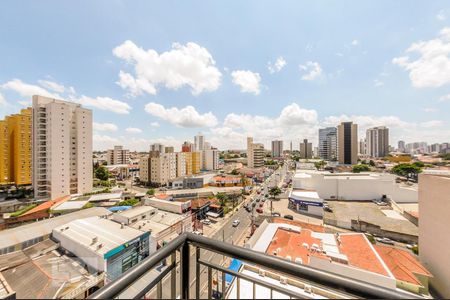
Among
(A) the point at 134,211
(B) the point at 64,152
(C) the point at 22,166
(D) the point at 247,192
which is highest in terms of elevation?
(B) the point at 64,152

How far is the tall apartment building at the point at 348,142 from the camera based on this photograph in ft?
118

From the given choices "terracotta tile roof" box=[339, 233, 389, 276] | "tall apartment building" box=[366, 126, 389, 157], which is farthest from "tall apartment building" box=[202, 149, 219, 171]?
"tall apartment building" box=[366, 126, 389, 157]

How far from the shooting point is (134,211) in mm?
9938

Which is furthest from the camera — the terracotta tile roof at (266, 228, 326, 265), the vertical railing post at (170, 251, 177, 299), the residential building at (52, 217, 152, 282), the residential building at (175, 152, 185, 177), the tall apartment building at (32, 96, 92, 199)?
the residential building at (175, 152, 185, 177)

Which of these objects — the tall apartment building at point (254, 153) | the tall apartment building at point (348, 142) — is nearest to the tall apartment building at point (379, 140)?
the tall apartment building at point (348, 142)

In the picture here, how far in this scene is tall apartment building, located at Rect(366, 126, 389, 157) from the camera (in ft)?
153

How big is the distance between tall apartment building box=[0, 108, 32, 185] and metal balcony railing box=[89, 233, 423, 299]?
2486 centimetres

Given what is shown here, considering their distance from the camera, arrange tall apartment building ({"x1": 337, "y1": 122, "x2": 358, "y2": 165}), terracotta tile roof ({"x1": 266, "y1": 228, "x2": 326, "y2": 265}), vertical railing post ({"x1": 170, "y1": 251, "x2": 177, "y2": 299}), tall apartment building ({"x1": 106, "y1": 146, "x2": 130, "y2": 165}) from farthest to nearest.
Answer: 1. tall apartment building ({"x1": 106, "y1": 146, "x2": 130, "y2": 165})
2. tall apartment building ({"x1": 337, "y1": 122, "x2": 358, "y2": 165})
3. terracotta tile roof ({"x1": 266, "y1": 228, "x2": 326, "y2": 265})
4. vertical railing post ({"x1": 170, "y1": 251, "x2": 177, "y2": 299})

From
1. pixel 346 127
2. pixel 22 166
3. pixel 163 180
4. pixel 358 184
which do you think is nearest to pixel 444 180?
pixel 358 184

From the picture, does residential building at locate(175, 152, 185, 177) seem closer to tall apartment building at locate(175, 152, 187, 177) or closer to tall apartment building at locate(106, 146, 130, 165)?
tall apartment building at locate(175, 152, 187, 177)

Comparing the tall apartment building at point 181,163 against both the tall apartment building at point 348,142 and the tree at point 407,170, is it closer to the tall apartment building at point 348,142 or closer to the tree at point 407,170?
the tree at point 407,170

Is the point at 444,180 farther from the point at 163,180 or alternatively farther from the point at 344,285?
the point at 163,180

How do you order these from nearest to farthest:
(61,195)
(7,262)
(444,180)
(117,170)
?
(7,262) → (444,180) → (61,195) → (117,170)

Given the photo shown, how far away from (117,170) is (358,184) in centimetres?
3265
